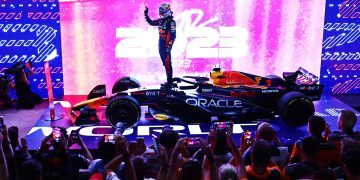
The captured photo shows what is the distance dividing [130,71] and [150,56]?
58cm

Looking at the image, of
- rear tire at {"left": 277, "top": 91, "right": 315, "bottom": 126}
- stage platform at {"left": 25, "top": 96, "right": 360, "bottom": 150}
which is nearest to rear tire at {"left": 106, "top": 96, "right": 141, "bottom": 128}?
stage platform at {"left": 25, "top": 96, "right": 360, "bottom": 150}

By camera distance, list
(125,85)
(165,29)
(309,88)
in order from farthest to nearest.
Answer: (165,29), (125,85), (309,88)

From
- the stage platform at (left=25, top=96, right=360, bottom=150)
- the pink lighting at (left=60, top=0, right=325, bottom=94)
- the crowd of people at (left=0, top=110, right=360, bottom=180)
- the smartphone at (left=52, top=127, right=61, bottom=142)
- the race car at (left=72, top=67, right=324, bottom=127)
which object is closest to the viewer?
the crowd of people at (left=0, top=110, right=360, bottom=180)

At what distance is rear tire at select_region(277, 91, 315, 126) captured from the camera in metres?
9.45

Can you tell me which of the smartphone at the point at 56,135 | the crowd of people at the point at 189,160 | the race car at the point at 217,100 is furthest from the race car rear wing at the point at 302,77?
the smartphone at the point at 56,135

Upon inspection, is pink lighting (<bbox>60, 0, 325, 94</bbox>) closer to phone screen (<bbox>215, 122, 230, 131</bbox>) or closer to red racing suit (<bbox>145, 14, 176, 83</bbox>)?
red racing suit (<bbox>145, 14, 176, 83</bbox>)

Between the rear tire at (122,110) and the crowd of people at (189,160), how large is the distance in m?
3.25

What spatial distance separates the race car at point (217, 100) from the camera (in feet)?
31.0

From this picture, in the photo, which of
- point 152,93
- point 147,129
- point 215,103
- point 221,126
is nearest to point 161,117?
point 147,129

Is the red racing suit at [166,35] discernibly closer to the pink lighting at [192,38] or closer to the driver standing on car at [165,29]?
the driver standing on car at [165,29]

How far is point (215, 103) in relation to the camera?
9633 millimetres

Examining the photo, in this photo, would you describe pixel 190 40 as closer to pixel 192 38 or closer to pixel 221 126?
pixel 192 38

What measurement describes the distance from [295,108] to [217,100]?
4.58 feet

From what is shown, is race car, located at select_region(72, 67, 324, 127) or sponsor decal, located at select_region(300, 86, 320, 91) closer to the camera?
race car, located at select_region(72, 67, 324, 127)
